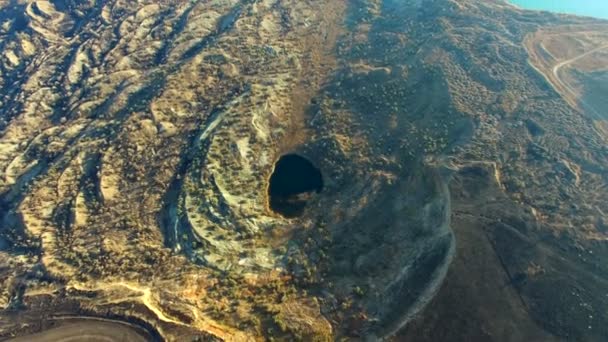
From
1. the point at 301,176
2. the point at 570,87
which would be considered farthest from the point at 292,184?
the point at 570,87

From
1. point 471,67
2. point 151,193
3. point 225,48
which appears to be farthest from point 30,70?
point 471,67

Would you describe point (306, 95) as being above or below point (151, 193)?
above

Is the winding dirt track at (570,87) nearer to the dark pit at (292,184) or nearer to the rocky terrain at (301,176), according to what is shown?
the rocky terrain at (301,176)

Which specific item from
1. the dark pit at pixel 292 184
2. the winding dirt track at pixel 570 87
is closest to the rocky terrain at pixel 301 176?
the winding dirt track at pixel 570 87

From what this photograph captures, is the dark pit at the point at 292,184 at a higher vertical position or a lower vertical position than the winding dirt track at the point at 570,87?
lower

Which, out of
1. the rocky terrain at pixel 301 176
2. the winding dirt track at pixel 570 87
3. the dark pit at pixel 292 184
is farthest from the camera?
the winding dirt track at pixel 570 87

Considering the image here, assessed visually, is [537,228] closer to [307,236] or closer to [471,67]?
[307,236]

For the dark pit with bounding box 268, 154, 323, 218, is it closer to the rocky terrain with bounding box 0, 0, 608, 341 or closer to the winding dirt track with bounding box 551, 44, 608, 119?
the rocky terrain with bounding box 0, 0, 608, 341
